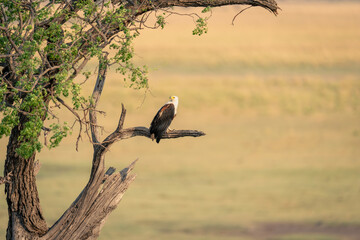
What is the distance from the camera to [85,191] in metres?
14.3

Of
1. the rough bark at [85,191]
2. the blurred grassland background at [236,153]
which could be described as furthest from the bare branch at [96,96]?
the blurred grassland background at [236,153]

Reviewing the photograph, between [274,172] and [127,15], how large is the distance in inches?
658

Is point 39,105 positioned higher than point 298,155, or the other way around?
point 39,105

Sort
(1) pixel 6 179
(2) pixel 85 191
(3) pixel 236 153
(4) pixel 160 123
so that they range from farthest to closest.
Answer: (3) pixel 236 153 → (2) pixel 85 191 → (4) pixel 160 123 → (1) pixel 6 179

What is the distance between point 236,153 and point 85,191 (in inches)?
721

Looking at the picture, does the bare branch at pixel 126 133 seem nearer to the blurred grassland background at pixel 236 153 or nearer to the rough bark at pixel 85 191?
the rough bark at pixel 85 191

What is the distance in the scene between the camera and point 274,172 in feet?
97.3

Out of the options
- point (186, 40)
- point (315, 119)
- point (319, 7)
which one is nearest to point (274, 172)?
point (315, 119)

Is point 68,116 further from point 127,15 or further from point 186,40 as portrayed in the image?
point 186,40

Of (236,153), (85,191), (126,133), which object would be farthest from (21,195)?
(236,153)

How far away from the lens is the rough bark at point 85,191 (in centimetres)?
1381

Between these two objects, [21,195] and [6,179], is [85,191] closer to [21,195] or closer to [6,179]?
[21,195]

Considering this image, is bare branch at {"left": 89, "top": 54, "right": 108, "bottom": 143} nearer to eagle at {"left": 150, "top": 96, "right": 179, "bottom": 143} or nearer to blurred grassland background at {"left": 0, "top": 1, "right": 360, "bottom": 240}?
eagle at {"left": 150, "top": 96, "right": 179, "bottom": 143}

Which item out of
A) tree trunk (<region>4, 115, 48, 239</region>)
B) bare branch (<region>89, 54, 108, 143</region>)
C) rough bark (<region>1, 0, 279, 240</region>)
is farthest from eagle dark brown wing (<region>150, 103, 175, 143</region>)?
tree trunk (<region>4, 115, 48, 239</region>)
